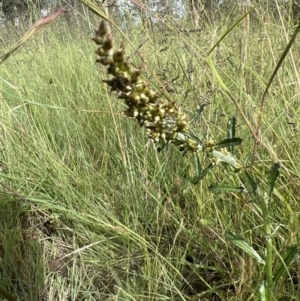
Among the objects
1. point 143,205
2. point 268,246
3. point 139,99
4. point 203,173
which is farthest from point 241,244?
point 143,205

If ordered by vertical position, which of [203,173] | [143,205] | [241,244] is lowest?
[143,205]

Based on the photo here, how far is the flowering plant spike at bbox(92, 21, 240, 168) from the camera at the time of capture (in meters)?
0.37

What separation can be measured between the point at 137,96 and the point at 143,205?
0.74 m

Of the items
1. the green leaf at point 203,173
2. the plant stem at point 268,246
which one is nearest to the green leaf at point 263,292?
the plant stem at point 268,246

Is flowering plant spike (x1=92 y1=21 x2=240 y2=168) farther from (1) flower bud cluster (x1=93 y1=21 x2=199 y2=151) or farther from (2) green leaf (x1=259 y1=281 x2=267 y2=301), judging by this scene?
(2) green leaf (x1=259 y1=281 x2=267 y2=301)

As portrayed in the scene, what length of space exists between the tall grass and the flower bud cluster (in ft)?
0.98

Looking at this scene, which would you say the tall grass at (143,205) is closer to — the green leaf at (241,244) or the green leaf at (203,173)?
the green leaf at (241,244)

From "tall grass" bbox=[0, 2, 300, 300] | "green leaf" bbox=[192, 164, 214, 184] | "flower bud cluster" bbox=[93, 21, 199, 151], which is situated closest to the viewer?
"flower bud cluster" bbox=[93, 21, 199, 151]

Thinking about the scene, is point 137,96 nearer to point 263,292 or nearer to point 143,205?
point 263,292

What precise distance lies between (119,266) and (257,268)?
12.5 inches

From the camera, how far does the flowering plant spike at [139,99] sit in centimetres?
37

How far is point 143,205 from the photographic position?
1.11 meters

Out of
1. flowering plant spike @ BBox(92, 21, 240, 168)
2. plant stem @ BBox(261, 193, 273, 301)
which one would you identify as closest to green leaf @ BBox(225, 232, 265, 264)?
plant stem @ BBox(261, 193, 273, 301)

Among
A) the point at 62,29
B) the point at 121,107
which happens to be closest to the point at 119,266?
the point at 121,107
